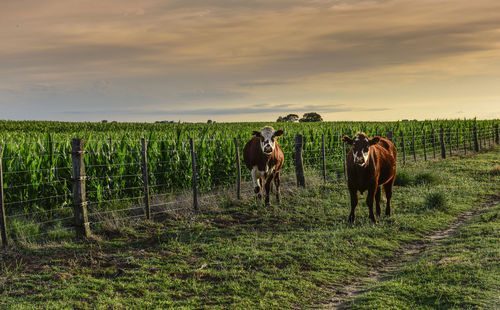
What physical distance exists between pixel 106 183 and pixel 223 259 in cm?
577

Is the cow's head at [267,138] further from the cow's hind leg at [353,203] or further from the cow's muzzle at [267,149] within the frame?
the cow's hind leg at [353,203]

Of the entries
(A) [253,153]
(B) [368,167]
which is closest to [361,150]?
(B) [368,167]

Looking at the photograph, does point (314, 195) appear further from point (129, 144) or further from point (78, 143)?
point (78, 143)

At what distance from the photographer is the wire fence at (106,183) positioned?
994cm

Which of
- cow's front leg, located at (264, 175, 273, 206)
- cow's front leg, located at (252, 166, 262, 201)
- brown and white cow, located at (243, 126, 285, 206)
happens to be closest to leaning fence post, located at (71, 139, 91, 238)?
brown and white cow, located at (243, 126, 285, 206)

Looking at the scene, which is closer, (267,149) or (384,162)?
(267,149)

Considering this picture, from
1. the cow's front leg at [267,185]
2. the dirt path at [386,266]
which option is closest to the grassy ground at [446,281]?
the dirt path at [386,266]

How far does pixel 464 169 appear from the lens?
20.5 metres

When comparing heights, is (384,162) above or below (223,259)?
above

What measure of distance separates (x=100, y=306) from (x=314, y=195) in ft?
29.0

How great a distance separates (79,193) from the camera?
30.2ft

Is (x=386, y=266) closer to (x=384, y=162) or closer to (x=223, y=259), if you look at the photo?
(x=223, y=259)

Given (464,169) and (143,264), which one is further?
(464,169)

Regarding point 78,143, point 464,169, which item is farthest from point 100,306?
point 464,169
